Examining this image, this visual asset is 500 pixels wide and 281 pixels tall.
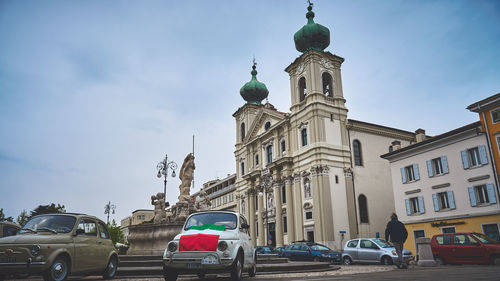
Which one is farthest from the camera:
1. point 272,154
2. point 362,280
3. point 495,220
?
point 272,154

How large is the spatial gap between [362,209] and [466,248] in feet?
71.0

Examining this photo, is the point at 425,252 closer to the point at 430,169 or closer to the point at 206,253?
the point at 206,253

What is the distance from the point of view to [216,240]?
304 inches

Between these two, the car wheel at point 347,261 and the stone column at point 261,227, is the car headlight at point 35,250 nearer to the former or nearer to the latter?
the car wheel at point 347,261

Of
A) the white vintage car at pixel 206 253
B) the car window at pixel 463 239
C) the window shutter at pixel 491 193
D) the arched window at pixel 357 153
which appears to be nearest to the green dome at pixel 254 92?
the arched window at pixel 357 153

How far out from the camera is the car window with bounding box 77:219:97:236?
8992mm

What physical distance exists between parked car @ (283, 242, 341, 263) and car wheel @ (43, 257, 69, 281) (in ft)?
53.6

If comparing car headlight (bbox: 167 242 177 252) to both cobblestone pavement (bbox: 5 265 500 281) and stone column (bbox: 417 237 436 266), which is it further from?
stone column (bbox: 417 237 436 266)

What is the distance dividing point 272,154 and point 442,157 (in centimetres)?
2145

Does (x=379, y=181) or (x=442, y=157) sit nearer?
(x=442, y=157)

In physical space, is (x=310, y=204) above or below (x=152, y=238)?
above

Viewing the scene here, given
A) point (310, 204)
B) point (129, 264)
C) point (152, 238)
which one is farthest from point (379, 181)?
point (129, 264)

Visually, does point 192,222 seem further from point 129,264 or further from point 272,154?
point 272,154

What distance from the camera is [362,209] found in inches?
1437
